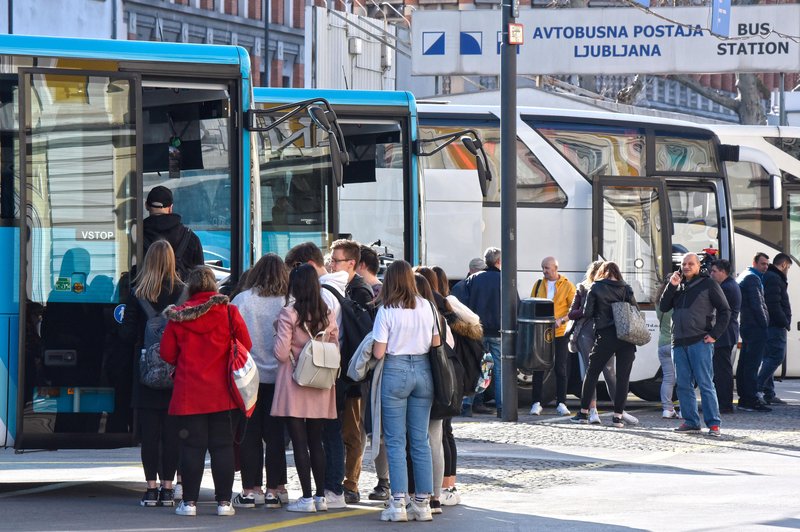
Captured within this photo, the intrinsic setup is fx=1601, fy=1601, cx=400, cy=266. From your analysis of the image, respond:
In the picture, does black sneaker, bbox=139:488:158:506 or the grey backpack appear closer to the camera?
the grey backpack

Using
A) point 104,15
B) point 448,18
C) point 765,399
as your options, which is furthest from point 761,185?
point 104,15

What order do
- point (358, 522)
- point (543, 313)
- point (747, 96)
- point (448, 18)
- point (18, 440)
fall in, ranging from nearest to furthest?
1. point (358, 522)
2. point (18, 440)
3. point (543, 313)
4. point (448, 18)
5. point (747, 96)

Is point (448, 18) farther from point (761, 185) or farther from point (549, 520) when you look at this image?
point (549, 520)

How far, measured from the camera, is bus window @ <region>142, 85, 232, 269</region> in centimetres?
1156

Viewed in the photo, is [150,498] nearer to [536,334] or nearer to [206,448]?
[206,448]

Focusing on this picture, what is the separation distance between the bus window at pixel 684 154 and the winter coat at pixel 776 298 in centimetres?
142

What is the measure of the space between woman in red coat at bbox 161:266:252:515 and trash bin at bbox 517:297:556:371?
5.97 m

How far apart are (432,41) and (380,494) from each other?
16.0 meters

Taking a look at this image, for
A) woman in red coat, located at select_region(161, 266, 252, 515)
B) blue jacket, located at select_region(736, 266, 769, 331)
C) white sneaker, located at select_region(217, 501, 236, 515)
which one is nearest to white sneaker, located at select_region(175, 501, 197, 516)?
woman in red coat, located at select_region(161, 266, 252, 515)

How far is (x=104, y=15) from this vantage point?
49906 mm

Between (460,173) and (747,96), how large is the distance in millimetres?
20752

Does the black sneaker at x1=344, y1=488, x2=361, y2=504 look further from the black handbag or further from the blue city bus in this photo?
the blue city bus

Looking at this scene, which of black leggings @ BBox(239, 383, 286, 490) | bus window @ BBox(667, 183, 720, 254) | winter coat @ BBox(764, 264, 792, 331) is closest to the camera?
black leggings @ BBox(239, 383, 286, 490)

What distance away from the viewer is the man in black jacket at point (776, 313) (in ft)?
57.4
